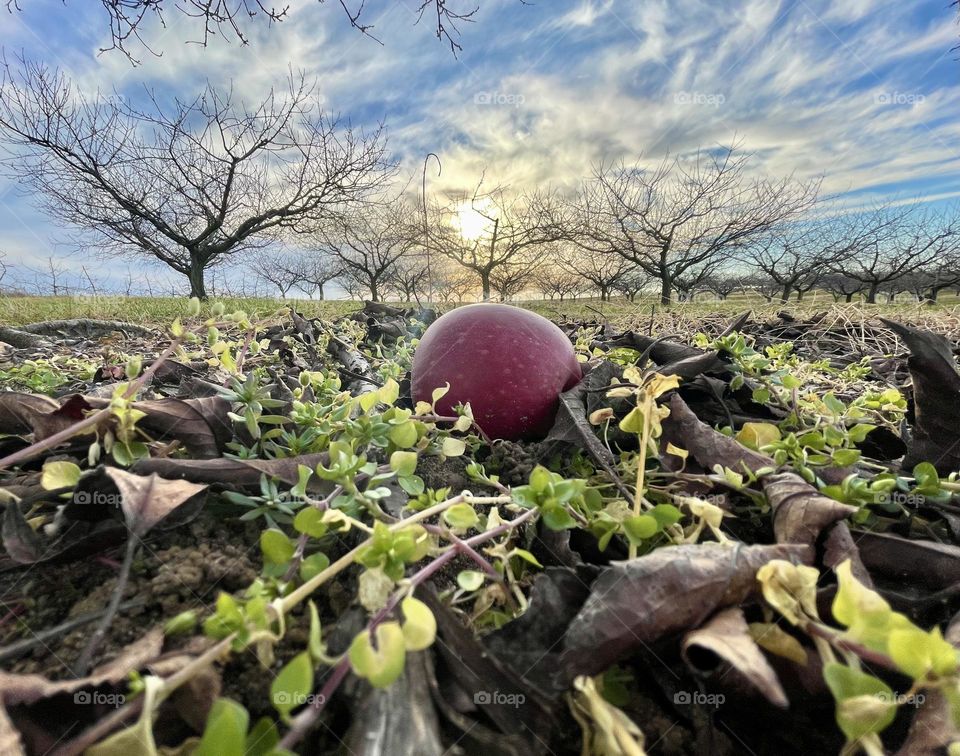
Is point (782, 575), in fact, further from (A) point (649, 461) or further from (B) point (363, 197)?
(B) point (363, 197)

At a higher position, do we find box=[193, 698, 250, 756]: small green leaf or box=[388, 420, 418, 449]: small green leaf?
box=[388, 420, 418, 449]: small green leaf

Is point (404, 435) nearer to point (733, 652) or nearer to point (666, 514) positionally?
point (666, 514)

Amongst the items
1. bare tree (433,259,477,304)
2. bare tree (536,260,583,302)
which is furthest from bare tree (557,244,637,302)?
bare tree (433,259,477,304)

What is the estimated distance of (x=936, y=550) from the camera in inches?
32.3

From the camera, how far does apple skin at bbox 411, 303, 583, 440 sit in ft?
4.92

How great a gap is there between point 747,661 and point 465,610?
0.43 metres

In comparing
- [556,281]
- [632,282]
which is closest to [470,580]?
[556,281]

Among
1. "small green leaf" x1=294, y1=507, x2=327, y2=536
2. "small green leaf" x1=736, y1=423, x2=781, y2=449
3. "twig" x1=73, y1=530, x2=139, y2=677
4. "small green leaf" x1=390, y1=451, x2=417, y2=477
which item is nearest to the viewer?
"twig" x1=73, y1=530, x2=139, y2=677

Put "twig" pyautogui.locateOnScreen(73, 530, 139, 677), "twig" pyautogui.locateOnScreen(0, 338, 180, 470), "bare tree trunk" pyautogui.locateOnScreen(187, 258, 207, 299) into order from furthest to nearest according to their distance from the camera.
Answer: "bare tree trunk" pyautogui.locateOnScreen(187, 258, 207, 299) < "twig" pyautogui.locateOnScreen(0, 338, 180, 470) < "twig" pyautogui.locateOnScreen(73, 530, 139, 677)

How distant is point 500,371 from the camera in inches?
59.1

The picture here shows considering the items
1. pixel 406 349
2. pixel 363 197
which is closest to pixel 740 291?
pixel 363 197

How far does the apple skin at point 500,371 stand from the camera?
59.0 inches

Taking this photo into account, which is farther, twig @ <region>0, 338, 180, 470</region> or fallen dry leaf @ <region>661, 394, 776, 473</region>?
fallen dry leaf @ <region>661, 394, 776, 473</region>

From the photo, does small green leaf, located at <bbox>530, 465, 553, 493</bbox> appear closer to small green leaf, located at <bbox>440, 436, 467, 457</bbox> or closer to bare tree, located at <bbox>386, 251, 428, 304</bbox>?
small green leaf, located at <bbox>440, 436, 467, 457</bbox>
